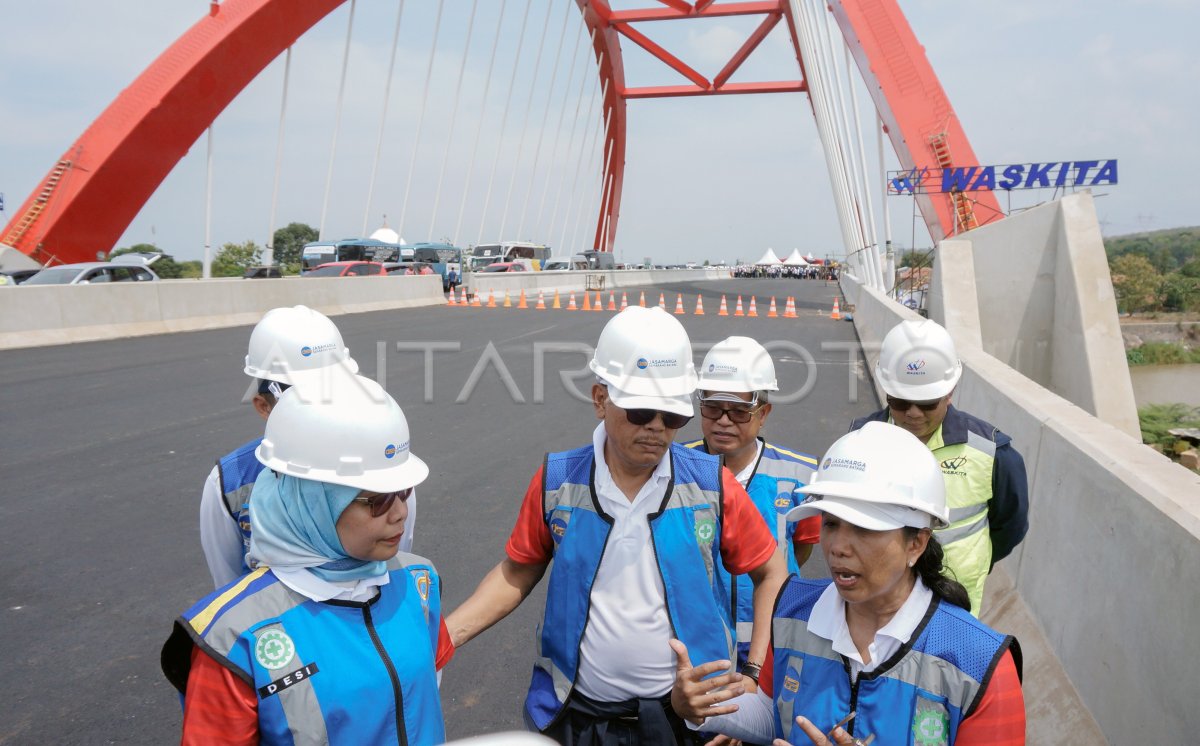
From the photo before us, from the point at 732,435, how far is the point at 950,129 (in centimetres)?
2799

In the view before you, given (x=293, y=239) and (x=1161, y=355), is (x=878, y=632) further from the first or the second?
(x=293, y=239)

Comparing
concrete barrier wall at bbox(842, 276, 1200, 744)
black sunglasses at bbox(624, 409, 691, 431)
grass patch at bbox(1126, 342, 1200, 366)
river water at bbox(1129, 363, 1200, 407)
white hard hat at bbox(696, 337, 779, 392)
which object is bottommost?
river water at bbox(1129, 363, 1200, 407)

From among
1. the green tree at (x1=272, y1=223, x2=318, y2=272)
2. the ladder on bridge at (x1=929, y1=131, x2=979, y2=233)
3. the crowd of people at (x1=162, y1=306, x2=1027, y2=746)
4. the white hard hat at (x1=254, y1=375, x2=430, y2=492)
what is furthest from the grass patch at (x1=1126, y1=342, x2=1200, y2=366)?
the green tree at (x1=272, y1=223, x2=318, y2=272)

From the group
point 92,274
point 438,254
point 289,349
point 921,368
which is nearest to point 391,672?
point 289,349

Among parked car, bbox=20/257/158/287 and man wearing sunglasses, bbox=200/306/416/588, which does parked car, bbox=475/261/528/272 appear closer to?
parked car, bbox=20/257/158/287

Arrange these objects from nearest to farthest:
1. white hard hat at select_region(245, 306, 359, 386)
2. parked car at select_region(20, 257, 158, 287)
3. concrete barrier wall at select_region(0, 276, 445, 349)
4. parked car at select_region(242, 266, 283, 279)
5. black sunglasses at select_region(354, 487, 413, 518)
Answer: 1. black sunglasses at select_region(354, 487, 413, 518)
2. white hard hat at select_region(245, 306, 359, 386)
3. concrete barrier wall at select_region(0, 276, 445, 349)
4. parked car at select_region(20, 257, 158, 287)
5. parked car at select_region(242, 266, 283, 279)

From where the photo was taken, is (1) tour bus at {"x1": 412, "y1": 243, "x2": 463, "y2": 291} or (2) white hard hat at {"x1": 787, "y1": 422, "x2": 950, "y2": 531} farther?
(1) tour bus at {"x1": 412, "y1": 243, "x2": 463, "y2": 291}

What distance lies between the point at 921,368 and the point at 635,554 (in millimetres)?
1546

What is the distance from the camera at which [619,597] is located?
7.66 ft

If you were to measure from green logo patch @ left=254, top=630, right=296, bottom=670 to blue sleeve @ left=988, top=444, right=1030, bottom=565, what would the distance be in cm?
247

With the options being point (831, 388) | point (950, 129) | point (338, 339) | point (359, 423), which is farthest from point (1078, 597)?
point (950, 129)

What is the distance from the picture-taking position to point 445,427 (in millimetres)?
8906

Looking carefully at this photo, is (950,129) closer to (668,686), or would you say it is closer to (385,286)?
(385,286)

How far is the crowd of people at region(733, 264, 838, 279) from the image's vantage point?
262 ft
